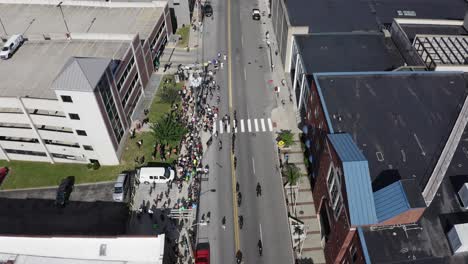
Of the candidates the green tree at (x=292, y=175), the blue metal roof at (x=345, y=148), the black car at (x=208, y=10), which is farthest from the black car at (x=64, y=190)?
the black car at (x=208, y=10)

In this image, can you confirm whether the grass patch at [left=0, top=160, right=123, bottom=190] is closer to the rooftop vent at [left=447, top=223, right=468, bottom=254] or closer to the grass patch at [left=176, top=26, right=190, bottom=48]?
the grass patch at [left=176, top=26, right=190, bottom=48]

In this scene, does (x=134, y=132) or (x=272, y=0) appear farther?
(x=272, y=0)

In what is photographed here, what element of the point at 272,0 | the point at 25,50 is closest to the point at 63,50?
the point at 25,50

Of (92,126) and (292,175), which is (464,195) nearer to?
(292,175)

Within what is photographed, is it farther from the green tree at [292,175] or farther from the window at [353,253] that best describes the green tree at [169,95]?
the window at [353,253]

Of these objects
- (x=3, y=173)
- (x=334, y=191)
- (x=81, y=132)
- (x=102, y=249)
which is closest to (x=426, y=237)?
(x=334, y=191)

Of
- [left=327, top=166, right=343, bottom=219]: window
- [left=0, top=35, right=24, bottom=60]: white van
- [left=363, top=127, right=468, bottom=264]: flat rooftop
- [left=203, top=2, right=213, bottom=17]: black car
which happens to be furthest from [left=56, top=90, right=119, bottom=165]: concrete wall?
[left=203, top=2, right=213, bottom=17]: black car

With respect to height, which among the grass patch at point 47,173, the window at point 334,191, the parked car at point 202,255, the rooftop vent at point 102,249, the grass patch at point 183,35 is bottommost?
the rooftop vent at point 102,249

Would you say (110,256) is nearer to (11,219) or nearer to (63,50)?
(11,219)
